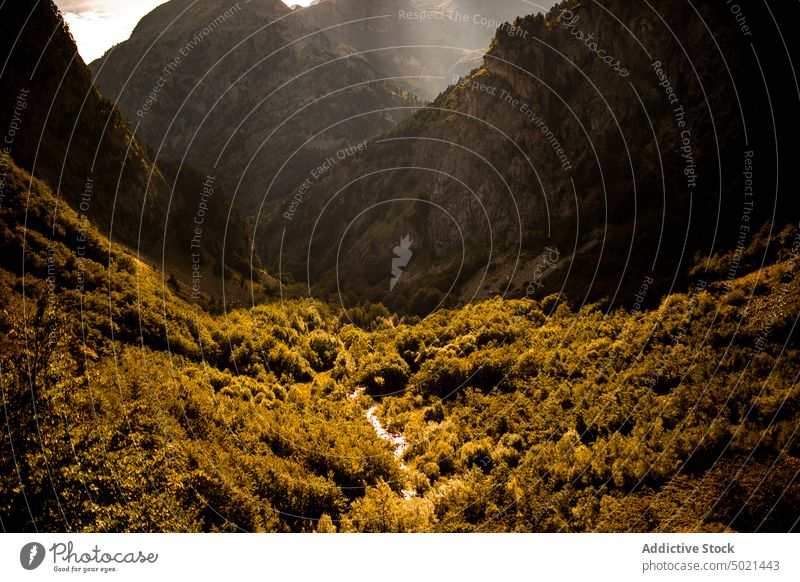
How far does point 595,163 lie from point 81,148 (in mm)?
65305

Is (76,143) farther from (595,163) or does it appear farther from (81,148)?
(595,163)

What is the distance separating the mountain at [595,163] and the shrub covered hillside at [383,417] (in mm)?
9024

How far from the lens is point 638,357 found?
89.7 ft

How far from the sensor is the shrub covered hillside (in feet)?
52.5

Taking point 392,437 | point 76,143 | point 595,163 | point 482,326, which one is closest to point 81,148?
point 76,143

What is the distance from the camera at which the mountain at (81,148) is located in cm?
4066

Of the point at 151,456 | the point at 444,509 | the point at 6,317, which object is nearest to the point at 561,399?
the point at 444,509

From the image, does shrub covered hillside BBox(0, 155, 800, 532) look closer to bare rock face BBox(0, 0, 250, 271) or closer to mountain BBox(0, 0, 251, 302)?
bare rock face BBox(0, 0, 250, 271)

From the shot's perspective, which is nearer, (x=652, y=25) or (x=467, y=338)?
(x=467, y=338)

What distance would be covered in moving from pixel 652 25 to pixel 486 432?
56830mm

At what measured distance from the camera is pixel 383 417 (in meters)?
33.1

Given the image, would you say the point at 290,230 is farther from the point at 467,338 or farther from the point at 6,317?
the point at 6,317

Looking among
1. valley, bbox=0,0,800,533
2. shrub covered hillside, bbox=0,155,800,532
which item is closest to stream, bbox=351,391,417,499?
shrub covered hillside, bbox=0,155,800,532

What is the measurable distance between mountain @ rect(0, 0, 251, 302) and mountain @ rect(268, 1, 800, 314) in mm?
32394
